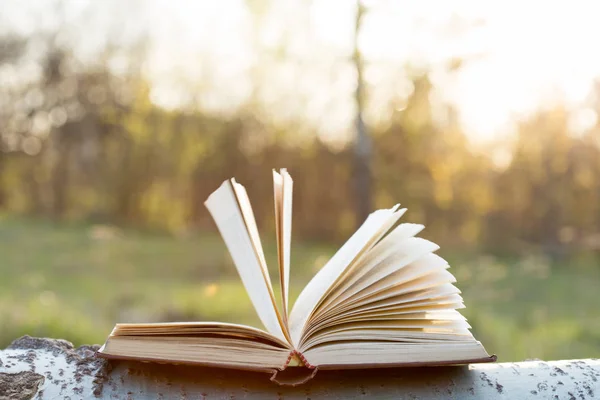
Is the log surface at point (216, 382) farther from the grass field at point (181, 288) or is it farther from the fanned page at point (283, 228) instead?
the grass field at point (181, 288)

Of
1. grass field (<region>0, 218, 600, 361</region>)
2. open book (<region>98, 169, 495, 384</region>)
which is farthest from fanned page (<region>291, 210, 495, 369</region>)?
grass field (<region>0, 218, 600, 361</region>)

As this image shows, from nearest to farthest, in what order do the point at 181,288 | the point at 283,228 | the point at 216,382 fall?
1. the point at 216,382
2. the point at 283,228
3. the point at 181,288

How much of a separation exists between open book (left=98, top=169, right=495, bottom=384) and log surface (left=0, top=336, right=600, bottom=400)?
31 mm

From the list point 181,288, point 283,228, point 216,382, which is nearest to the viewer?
point 216,382

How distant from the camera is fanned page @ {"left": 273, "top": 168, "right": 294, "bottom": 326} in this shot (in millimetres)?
861

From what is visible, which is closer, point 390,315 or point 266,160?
point 390,315

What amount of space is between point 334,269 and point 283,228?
107mm

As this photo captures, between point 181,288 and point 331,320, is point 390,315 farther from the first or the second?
point 181,288

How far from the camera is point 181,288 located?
20.3 ft

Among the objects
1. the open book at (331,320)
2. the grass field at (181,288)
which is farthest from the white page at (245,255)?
the grass field at (181,288)

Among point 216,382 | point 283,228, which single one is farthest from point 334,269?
point 216,382

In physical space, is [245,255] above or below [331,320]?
above

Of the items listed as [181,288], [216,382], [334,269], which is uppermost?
[181,288]

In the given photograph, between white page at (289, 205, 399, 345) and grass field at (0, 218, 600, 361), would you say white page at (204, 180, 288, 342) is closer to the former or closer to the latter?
white page at (289, 205, 399, 345)
